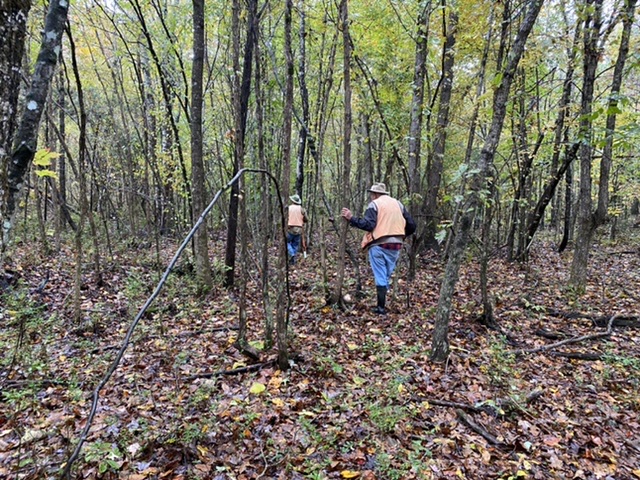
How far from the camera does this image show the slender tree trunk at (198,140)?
621 centimetres

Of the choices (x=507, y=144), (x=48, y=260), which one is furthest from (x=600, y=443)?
(x=48, y=260)

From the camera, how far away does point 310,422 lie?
141 inches

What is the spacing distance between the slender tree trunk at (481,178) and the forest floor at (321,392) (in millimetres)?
418

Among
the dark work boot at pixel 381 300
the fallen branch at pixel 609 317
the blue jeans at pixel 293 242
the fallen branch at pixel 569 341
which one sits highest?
the blue jeans at pixel 293 242

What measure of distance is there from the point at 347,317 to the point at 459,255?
2.31 m

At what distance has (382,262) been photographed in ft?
21.3

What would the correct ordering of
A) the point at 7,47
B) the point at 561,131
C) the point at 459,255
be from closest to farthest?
1. the point at 7,47
2. the point at 459,255
3. the point at 561,131

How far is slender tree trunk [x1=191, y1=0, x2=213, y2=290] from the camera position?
6.21 metres

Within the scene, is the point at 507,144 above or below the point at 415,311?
above

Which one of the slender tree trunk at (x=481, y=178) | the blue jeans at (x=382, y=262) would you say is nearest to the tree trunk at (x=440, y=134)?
the blue jeans at (x=382, y=262)

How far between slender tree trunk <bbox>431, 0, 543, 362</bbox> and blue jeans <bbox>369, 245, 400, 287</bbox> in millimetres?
1695

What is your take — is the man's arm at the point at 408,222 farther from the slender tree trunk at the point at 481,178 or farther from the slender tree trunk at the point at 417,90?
the slender tree trunk at the point at 481,178

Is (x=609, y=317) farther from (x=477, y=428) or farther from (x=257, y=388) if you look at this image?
(x=257, y=388)

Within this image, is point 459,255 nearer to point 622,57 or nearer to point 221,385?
point 221,385
